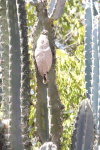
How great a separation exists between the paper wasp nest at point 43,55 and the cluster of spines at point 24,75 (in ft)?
0.17

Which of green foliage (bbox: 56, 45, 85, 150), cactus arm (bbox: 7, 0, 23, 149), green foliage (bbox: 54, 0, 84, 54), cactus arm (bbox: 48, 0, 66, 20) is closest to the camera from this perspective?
cactus arm (bbox: 7, 0, 23, 149)

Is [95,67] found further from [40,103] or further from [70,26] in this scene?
[70,26]

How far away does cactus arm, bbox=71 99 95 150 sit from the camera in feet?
2.48

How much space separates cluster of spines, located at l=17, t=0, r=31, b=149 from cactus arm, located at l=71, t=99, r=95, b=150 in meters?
0.20

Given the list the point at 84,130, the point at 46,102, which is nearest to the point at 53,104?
the point at 46,102

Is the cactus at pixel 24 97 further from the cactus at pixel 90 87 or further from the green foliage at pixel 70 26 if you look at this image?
the green foliage at pixel 70 26

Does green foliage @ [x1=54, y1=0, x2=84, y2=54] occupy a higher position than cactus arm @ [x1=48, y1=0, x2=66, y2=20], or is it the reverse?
green foliage @ [x1=54, y1=0, x2=84, y2=54]

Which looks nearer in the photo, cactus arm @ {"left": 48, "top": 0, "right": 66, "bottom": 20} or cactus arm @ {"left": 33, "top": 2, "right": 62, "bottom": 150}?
cactus arm @ {"left": 33, "top": 2, "right": 62, "bottom": 150}

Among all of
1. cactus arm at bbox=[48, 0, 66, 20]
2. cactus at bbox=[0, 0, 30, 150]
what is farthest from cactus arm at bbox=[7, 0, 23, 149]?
cactus arm at bbox=[48, 0, 66, 20]

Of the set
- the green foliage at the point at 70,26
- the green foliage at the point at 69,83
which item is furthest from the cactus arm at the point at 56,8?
the green foliage at the point at 70,26

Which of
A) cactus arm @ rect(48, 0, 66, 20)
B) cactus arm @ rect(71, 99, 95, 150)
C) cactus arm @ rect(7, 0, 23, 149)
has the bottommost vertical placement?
cactus arm @ rect(71, 99, 95, 150)

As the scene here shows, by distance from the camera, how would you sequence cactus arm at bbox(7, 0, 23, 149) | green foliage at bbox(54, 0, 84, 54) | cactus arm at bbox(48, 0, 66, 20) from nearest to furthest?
1. cactus arm at bbox(7, 0, 23, 149)
2. cactus arm at bbox(48, 0, 66, 20)
3. green foliage at bbox(54, 0, 84, 54)

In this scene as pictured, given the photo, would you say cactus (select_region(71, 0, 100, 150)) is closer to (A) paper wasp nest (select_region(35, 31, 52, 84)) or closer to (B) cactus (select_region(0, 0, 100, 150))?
(B) cactus (select_region(0, 0, 100, 150))

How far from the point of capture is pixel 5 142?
702 millimetres
